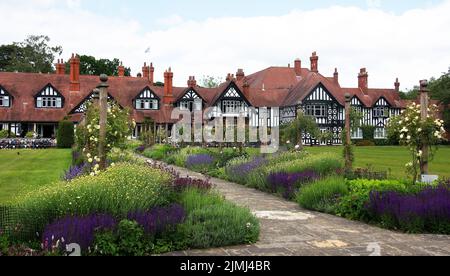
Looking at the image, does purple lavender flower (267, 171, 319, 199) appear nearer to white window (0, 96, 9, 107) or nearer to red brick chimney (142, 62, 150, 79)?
white window (0, 96, 9, 107)

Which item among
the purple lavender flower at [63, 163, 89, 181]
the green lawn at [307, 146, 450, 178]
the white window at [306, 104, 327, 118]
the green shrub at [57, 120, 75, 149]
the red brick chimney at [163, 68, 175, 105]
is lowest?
the green lawn at [307, 146, 450, 178]

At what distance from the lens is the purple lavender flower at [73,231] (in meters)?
5.17

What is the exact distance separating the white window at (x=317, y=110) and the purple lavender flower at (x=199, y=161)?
103ft

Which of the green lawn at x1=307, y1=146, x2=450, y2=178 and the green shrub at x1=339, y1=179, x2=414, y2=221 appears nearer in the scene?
the green shrub at x1=339, y1=179, x2=414, y2=221

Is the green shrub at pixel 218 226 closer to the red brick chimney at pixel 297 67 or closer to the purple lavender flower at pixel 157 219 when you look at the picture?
the purple lavender flower at pixel 157 219

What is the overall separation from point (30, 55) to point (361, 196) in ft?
219

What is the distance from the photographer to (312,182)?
1005 centimetres

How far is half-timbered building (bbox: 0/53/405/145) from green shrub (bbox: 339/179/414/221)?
1275 inches

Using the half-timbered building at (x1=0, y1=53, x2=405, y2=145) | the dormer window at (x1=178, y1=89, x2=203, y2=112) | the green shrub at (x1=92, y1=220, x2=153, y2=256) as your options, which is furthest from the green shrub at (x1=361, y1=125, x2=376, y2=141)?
the green shrub at (x1=92, y1=220, x2=153, y2=256)

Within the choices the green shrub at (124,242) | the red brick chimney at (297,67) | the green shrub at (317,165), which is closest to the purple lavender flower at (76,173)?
the green shrub at (317,165)

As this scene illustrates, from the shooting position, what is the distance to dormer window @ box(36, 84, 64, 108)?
1745 inches

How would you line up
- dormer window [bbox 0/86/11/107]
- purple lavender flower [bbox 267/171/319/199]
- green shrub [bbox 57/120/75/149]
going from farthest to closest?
dormer window [bbox 0/86/11/107]
green shrub [bbox 57/120/75/149]
purple lavender flower [bbox 267/171/319/199]
